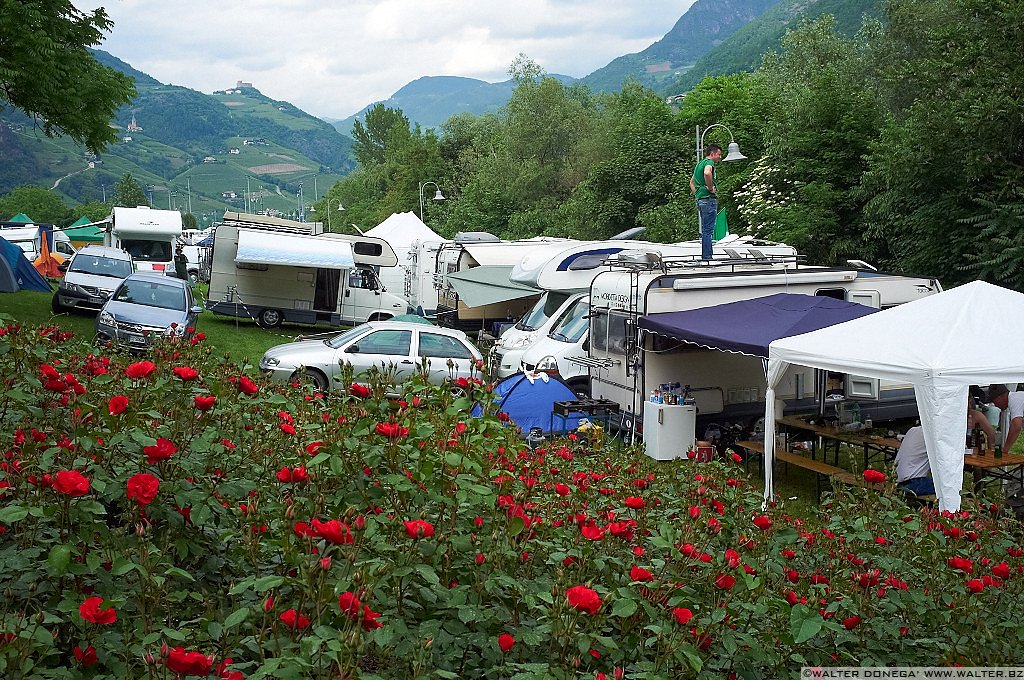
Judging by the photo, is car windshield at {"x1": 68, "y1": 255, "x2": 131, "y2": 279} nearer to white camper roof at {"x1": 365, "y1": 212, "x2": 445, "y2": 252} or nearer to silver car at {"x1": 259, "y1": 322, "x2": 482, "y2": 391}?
white camper roof at {"x1": 365, "y1": 212, "x2": 445, "y2": 252}

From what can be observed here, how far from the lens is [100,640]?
267 cm

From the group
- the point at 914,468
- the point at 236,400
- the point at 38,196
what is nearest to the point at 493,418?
the point at 236,400

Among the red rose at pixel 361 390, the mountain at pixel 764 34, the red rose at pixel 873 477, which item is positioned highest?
the mountain at pixel 764 34

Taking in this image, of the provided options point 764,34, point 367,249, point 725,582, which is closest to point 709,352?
point 725,582

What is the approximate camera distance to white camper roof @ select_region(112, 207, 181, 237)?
32.6 meters

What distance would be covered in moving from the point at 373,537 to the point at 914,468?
294 inches

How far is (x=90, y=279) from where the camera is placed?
2294 cm

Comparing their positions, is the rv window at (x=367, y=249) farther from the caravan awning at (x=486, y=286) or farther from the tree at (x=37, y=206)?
the tree at (x=37, y=206)

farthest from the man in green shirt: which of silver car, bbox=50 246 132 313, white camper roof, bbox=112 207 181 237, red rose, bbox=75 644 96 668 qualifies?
white camper roof, bbox=112 207 181 237

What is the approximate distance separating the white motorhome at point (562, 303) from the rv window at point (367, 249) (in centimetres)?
834

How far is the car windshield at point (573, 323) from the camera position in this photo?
14.9 metres

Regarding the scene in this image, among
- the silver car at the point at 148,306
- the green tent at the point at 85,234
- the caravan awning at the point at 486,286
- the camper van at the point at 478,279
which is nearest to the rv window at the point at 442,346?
the caravan awning at the point at 486,286

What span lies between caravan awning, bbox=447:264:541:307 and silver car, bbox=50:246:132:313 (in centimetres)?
828

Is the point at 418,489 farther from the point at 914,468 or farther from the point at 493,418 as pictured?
the point at 914,468
